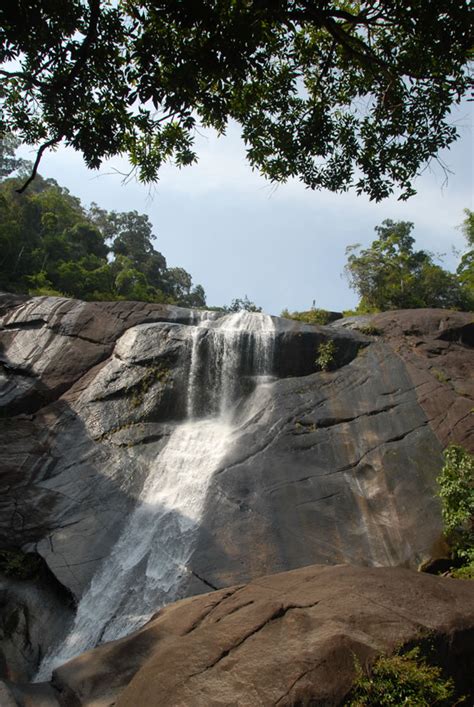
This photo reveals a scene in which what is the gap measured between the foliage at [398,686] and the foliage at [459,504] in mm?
5635

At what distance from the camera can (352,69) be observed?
320 inches

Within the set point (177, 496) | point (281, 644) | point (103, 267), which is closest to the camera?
point (281, 644)

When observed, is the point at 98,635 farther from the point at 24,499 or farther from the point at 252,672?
the point at 252,672

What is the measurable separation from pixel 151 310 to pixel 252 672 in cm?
1475

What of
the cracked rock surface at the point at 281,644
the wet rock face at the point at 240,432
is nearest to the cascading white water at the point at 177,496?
the wet rock face at the point at 240,432

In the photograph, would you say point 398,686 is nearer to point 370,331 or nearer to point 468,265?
point 370,331

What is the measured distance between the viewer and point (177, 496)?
1191cm

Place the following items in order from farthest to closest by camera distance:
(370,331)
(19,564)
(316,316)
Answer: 1. (316,316)
2. (370,331)
3. (19,564)

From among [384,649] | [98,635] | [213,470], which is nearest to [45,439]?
[213,470]

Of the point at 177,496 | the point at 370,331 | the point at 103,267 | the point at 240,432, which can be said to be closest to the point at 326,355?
the point at 370,331

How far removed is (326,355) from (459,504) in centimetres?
660

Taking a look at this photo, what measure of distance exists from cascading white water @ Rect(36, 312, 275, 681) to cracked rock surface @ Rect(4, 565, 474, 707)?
10.1ft

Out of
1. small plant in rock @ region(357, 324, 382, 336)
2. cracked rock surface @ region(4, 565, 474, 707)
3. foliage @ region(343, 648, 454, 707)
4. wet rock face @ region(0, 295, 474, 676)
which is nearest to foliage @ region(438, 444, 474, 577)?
wet rock face @ region(0, 295, 474, 676)

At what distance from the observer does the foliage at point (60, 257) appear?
29.6 m
